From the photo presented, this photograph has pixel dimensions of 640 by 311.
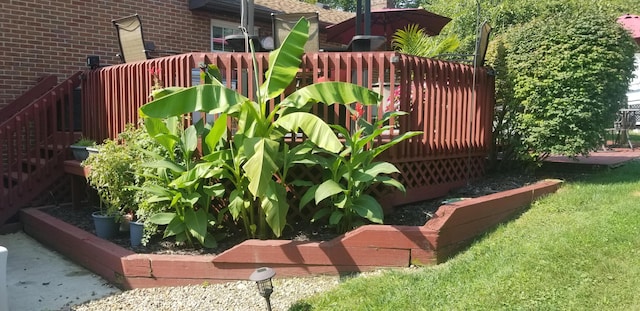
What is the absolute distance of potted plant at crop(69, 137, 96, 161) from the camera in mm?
7001

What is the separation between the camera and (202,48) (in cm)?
1086

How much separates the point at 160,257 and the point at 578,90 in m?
5.26

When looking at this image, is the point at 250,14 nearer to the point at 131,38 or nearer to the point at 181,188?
the point at 131,38

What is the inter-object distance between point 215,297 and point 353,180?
62.7 inches

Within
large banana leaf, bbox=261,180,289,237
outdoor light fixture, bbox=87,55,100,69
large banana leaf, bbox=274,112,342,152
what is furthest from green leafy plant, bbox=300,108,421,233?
outdoor light fixture, bbox=87,55,100,69

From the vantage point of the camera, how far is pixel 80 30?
350 inches

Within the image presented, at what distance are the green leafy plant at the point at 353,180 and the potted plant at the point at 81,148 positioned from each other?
12.6ft

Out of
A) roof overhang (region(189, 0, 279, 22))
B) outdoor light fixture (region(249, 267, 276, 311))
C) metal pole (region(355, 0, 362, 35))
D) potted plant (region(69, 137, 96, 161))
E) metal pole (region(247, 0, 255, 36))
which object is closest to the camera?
outdoor light fixture (region(249, 267, 276, 311))

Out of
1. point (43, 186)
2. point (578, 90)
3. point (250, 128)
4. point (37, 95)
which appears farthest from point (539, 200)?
point (37, 95)

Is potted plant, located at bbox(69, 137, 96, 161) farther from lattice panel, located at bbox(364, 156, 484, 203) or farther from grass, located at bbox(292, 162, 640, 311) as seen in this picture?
grass, located at bbox(292, 162, 640, 311)

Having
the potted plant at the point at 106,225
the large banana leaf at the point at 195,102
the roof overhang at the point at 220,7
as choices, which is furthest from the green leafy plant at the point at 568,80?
the roof overhang at the point at 220,7

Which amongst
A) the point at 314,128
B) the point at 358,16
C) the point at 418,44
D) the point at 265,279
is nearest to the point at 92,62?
the point at 314,128

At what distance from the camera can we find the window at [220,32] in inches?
438

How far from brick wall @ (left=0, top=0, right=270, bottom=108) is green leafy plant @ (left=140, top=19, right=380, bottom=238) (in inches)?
184
